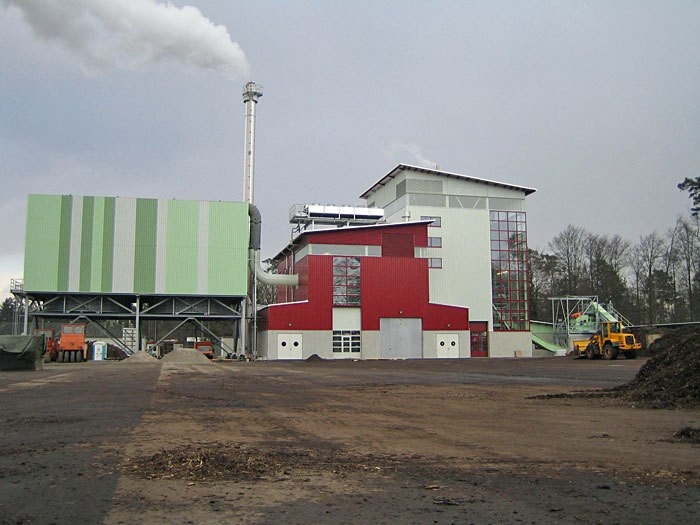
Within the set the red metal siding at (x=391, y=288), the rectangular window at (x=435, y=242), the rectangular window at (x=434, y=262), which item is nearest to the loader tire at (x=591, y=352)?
the red metal siding at (x=391, y=288)

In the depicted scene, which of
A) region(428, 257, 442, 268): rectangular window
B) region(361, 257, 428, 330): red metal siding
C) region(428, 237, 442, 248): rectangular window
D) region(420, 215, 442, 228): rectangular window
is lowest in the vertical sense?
region(361, 257, 428, 330): red metal siding

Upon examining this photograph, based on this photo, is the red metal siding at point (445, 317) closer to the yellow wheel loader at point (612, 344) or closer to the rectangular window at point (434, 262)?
the rectangular window at point (434, 262)

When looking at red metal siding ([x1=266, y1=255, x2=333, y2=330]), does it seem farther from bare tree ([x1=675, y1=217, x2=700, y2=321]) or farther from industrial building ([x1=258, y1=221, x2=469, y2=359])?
bare tree ([x1=675, y1=217, x2=700, y2=321])

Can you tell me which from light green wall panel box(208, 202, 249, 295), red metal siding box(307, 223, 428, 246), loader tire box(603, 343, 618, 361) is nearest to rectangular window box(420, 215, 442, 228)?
red metal siding box(307, 223, 428, 246)

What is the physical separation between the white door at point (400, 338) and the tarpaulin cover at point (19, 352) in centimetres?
3268

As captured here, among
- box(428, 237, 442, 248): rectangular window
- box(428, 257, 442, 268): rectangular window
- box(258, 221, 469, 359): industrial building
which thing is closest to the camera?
box(258, 221, 469, 359): industrial building

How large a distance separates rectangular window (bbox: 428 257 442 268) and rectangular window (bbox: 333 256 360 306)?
331 inches

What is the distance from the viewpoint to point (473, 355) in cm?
6531

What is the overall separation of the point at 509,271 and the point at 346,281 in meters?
18.8

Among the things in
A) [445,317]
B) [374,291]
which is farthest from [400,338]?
[374,291]

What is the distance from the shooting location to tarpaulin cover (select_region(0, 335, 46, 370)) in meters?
34.8

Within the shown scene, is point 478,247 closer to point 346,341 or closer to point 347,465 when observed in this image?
point 346,341

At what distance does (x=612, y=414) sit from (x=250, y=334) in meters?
57.8

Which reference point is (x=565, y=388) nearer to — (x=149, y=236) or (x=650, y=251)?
(x=149, y=236)
